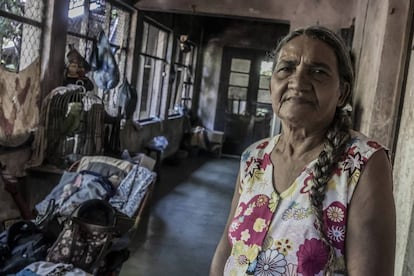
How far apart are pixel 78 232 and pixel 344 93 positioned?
1.81 meters

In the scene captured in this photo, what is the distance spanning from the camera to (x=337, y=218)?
0.98 m

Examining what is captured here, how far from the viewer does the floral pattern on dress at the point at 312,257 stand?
3.21ft

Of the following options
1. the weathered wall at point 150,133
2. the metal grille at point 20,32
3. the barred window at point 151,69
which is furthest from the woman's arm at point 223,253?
the barred window at point 151,69

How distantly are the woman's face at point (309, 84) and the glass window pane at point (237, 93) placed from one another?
31.0ft

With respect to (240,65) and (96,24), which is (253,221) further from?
(240,65)

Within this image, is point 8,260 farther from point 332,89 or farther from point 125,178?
point 332,89

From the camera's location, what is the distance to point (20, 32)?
387cm

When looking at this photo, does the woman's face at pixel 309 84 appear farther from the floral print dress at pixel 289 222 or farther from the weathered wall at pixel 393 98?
the weathered wall at pixel 393 98

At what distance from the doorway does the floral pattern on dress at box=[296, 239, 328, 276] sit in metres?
9.43

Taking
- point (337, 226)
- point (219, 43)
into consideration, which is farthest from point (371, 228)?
point (219, 43)

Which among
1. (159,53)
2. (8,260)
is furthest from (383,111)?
(159,53)

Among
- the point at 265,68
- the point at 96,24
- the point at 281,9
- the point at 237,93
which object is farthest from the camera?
the point at 237,93

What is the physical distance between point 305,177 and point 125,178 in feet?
8.49

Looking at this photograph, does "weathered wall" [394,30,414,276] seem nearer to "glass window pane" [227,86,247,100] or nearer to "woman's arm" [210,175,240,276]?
"woman's arm" [210,175,240,276]
